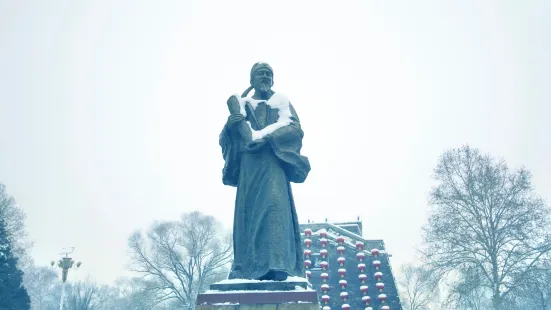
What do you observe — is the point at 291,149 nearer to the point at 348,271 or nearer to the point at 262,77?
the point at 262,77

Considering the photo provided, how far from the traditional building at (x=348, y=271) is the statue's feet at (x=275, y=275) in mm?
15060

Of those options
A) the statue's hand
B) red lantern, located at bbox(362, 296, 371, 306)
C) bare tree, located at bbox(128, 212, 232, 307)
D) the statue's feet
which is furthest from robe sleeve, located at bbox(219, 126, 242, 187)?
bare tree, located at bbox(128, 212, 232, 307)

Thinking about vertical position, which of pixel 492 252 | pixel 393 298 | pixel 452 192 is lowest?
pixel 393 298

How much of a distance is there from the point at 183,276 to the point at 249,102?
33.2m

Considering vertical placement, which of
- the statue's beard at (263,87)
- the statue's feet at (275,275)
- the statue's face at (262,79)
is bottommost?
the statue's feet at (275,275)

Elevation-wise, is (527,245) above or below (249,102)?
Answer: below

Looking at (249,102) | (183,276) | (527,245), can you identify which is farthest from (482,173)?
(183,276)

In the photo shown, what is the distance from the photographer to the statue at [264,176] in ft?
15.6

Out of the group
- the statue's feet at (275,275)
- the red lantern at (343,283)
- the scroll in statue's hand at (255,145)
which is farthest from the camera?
the red lantern at (343,283)

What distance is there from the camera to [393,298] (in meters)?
19.4

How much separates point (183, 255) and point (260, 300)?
3447cm

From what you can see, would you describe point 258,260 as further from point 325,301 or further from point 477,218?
point 477,218

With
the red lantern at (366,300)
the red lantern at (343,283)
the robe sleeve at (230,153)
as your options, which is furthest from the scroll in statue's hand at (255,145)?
the red lantern at (343,283)

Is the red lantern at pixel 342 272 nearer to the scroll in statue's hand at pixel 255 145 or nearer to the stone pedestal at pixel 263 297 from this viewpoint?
the scroll in statue's hand at pixel 255 145
